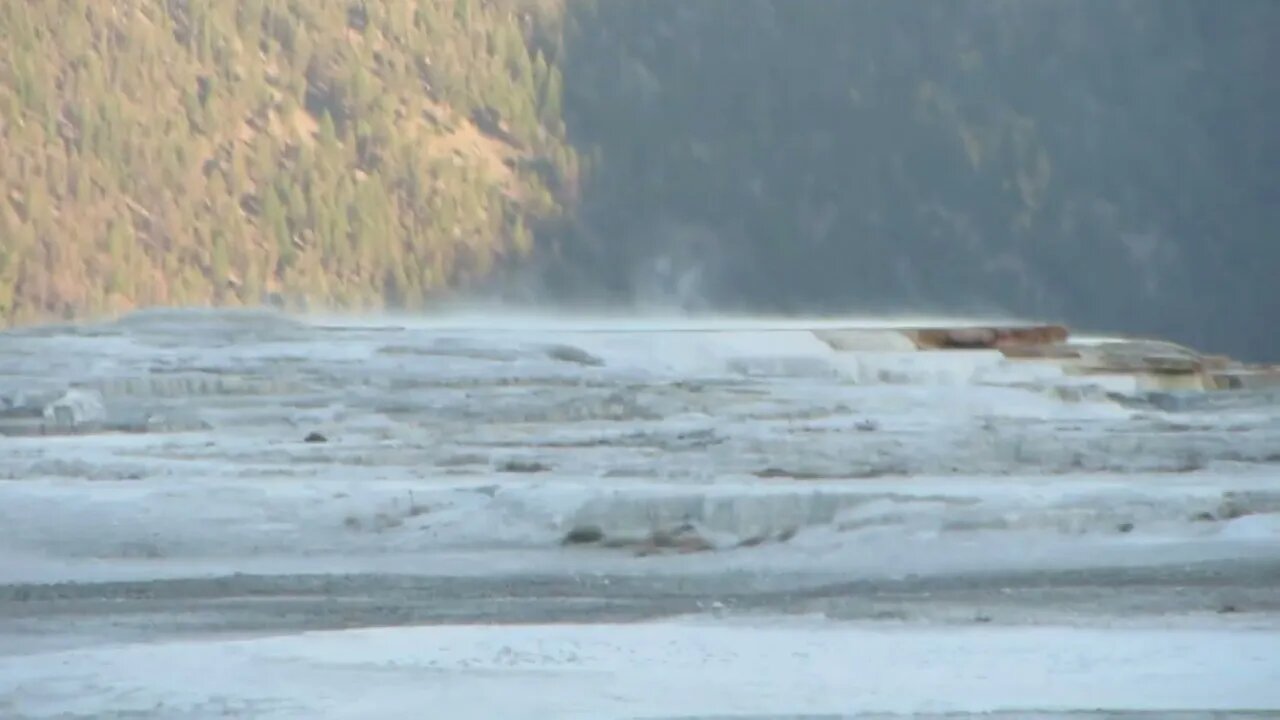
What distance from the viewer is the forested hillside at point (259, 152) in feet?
13.1

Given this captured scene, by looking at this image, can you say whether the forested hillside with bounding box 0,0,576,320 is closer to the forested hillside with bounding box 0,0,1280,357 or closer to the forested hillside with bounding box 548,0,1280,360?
the forested hillside with bounding box 0,0,1280,357

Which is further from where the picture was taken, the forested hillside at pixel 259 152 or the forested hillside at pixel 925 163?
the forested hillside at pixel 925 163

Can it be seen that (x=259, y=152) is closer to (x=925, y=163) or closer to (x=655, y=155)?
(x=655, y=155)

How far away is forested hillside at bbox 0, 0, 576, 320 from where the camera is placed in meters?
4.00

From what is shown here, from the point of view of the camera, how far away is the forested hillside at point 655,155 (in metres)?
4.02

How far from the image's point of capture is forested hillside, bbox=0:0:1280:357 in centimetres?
402

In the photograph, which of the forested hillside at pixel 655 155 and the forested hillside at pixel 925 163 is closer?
the forested hillside at pixel 655 155

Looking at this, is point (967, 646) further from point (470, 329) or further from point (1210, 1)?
point (1210, 1)

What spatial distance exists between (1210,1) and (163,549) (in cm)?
327

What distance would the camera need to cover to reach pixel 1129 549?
223 centimetres

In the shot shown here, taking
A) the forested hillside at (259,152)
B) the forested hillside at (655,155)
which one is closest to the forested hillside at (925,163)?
the forested hillside at (655,155)

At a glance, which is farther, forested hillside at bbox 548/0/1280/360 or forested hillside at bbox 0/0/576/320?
forested hillside at bbox 548/0/1280/360

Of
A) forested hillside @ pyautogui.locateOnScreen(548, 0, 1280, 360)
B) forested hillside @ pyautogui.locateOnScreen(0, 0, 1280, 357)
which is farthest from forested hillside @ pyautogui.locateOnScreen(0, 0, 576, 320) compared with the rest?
forested hillside @ pyautogui.locateOnScreen(548, 0, 1280, 360)

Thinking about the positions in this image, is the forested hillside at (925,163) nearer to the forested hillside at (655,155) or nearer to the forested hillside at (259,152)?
the forested hillside at (655,155)
